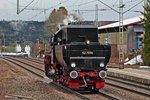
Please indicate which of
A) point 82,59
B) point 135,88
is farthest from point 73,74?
point 135,88

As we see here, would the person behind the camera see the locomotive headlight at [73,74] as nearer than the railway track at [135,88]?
Yes

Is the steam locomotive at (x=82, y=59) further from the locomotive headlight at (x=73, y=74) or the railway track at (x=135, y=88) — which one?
the railway track at (x=135, y=88)

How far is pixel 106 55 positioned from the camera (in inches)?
602

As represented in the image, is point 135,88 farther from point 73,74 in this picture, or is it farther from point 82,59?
point 73,74

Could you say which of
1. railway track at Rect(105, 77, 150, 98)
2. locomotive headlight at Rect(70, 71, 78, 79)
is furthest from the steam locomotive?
railway track at Rect(105, 77, 150, 98)

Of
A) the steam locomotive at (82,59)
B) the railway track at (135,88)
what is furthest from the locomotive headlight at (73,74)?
the railway track at (135,88)

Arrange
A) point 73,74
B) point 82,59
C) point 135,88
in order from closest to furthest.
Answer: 1. point 73,74
2. point 82,59
3. point 135,88

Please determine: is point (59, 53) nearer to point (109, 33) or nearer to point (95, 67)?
point (95, 67)

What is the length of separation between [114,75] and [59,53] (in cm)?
1155

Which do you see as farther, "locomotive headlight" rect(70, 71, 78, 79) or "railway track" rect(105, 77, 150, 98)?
"railway track" rect(105, 77, 150, 98)

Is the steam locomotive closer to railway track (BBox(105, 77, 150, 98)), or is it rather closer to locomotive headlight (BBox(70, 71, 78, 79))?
locomotive headlight (BBox(70, 71, 78, 79))

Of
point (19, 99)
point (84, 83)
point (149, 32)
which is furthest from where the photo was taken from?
point (149, 32)


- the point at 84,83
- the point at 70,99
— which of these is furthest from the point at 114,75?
the point at 70,99

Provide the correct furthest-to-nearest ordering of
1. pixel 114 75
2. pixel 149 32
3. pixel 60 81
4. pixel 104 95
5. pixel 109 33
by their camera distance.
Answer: pixel 109 33 < pixel 149 32 < pixel 114 75 < pixel 60 81 < pixel 104 95
